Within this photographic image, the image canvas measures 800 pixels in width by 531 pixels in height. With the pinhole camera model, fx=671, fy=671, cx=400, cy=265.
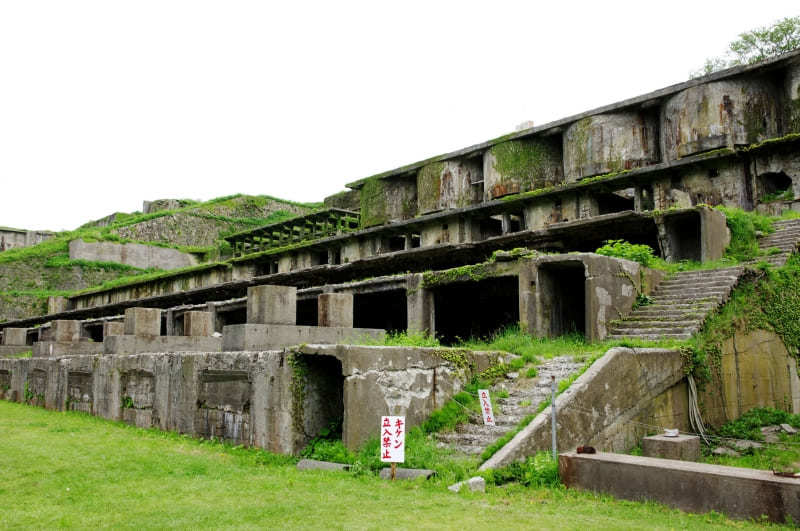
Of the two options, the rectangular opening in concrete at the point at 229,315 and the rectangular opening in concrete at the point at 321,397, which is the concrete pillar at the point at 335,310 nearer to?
the rectangular opening in concrete at the point at 321,397

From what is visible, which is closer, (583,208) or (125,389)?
(125,389)

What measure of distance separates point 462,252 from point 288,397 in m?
12.3

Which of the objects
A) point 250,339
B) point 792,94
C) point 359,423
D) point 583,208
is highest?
point 792,94

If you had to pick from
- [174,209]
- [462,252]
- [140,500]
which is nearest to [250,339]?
[140,500]

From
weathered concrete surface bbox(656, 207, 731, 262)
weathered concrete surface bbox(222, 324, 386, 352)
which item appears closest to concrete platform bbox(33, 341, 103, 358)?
Answer: weathered concrete surface bbox(222, 324, 386, 352)

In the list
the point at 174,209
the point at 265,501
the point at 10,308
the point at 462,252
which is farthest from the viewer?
A: the point at 174,209

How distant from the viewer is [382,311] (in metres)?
23.2

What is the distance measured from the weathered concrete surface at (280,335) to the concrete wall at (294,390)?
104 cm

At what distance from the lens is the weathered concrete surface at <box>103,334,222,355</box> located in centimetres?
1609

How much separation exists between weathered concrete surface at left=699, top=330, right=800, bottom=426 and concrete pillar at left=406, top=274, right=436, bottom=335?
7168 millimetres

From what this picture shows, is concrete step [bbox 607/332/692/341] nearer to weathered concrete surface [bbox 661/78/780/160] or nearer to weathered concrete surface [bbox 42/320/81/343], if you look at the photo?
weathered concrete surface [bbox 661/78/780/160]

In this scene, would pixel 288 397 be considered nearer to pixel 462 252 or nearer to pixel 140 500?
pixel 140 500

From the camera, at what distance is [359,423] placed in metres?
8.47

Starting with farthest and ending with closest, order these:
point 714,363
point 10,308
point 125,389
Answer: point 10,308 < point 125,389 < point 714,363
